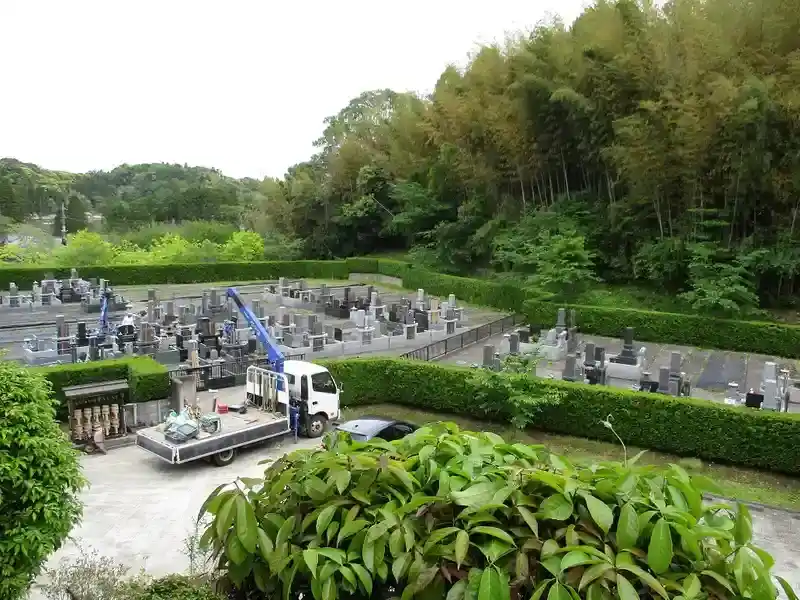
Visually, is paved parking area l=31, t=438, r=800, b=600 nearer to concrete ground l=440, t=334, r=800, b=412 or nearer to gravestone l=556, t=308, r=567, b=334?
concrete ground l=440, t=334, r=800, b=412

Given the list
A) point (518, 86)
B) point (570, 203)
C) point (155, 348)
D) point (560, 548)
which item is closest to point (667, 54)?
point (518, 86)

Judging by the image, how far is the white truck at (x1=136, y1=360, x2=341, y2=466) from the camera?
38.9ft

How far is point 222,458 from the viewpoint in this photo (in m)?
12.3

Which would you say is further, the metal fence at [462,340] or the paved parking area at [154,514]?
the metal fence at [462,340]

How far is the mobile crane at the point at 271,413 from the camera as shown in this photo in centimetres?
1207

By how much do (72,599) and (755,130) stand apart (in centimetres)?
2497

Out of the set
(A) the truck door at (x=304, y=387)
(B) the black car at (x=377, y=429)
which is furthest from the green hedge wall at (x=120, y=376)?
(B) the black car at (x=377, y=429)

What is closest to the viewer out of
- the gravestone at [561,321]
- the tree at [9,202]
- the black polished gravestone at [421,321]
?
the gravestone at [561,321]

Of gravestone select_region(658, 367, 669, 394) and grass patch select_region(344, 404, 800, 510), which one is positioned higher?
gravestone select_region(658, 367, 669, 394)

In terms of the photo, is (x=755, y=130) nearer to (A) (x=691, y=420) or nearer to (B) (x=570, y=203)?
(B) (x=570, y=203)

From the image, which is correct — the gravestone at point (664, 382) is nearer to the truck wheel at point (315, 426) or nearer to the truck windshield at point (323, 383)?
the truck windshield at point (323, 383)

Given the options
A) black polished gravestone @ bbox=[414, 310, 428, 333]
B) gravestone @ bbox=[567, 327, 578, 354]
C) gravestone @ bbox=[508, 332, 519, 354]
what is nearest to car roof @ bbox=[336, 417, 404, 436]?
gravestone @ bbox=[508, 332, 519, 354]

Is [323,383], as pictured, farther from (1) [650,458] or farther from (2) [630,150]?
(2) [630,150]

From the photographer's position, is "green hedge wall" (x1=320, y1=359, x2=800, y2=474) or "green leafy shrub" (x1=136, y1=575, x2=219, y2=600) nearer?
"green leafy shrub" (x1=136, y1=575, x2=219, y2=600)
